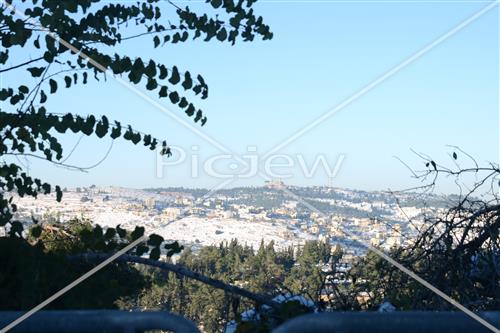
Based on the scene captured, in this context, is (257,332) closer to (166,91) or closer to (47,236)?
(166,91)

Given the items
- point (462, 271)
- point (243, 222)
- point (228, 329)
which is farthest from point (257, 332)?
point (243, 222)

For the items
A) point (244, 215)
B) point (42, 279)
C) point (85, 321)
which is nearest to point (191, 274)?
point (42, 279)

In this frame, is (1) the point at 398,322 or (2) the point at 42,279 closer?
(1) the point at 398,322

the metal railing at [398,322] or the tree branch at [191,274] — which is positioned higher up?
the metal railing at [398,322]

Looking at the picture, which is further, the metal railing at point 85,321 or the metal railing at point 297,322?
the metal railing at point 85,321

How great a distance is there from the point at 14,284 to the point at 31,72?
A: 4.58 ft

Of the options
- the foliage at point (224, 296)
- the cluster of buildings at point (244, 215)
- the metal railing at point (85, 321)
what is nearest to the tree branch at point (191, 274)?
the foliage at point (224, 296)

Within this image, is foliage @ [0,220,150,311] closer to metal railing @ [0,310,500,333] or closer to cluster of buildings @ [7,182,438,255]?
cluster of buildings @ [7,182,438,255]

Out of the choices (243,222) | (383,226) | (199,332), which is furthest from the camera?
(243,222)

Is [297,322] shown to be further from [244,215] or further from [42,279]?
[244,215]

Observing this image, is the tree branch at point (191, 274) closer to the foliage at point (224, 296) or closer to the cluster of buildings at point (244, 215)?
the foliage at point (224, 296)

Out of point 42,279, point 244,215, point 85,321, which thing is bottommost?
point 244,215

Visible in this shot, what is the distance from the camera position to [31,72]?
442 centimetres

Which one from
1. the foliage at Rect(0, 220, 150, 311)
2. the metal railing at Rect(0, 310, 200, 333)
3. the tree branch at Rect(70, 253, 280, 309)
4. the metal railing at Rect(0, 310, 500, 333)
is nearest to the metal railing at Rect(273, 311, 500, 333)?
the metal railing at Rect(0, 310, 500, 333)
